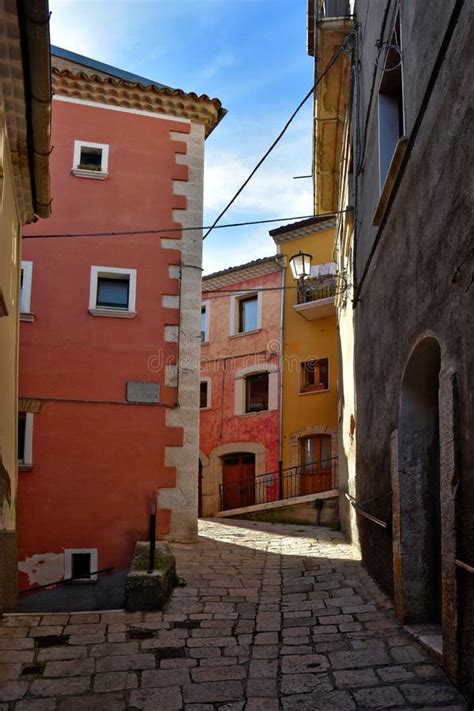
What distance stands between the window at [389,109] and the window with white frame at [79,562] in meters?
6.55

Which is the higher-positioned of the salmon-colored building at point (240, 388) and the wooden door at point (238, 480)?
the salmon-colored building at point (240, 388)

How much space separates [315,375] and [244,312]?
3.76 m

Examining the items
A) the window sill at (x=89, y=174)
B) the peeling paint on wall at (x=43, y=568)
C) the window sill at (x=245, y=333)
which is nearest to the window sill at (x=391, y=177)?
the window sill at (x=89, y=174)

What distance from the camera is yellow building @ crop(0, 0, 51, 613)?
201 inches

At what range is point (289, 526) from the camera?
15219 millimetres

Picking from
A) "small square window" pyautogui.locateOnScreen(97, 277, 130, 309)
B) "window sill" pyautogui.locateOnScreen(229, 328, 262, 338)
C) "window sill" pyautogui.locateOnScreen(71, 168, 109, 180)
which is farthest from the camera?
"window sill" pyautogui.locateOnScreen(229, 328, 262, 338)

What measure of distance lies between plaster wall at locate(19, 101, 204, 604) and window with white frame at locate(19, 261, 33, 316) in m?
0.13

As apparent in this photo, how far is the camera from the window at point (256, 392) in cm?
2169

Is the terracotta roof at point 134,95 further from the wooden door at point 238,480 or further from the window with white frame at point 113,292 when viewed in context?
the wooden door at point 238,480

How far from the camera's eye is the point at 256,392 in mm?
21984

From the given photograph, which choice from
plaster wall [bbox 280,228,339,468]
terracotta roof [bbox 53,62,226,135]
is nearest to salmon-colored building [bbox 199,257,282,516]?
plaster wall [bbox 280,228,339,468]

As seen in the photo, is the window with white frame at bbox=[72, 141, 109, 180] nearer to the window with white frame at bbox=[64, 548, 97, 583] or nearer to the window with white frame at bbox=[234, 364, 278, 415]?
the window with white frame at bbox=[64, 548, 97, 583]

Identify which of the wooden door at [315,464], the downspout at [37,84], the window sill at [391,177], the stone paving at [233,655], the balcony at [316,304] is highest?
the balcony at [316,304]

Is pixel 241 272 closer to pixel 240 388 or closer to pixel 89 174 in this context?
pixel 240 388
